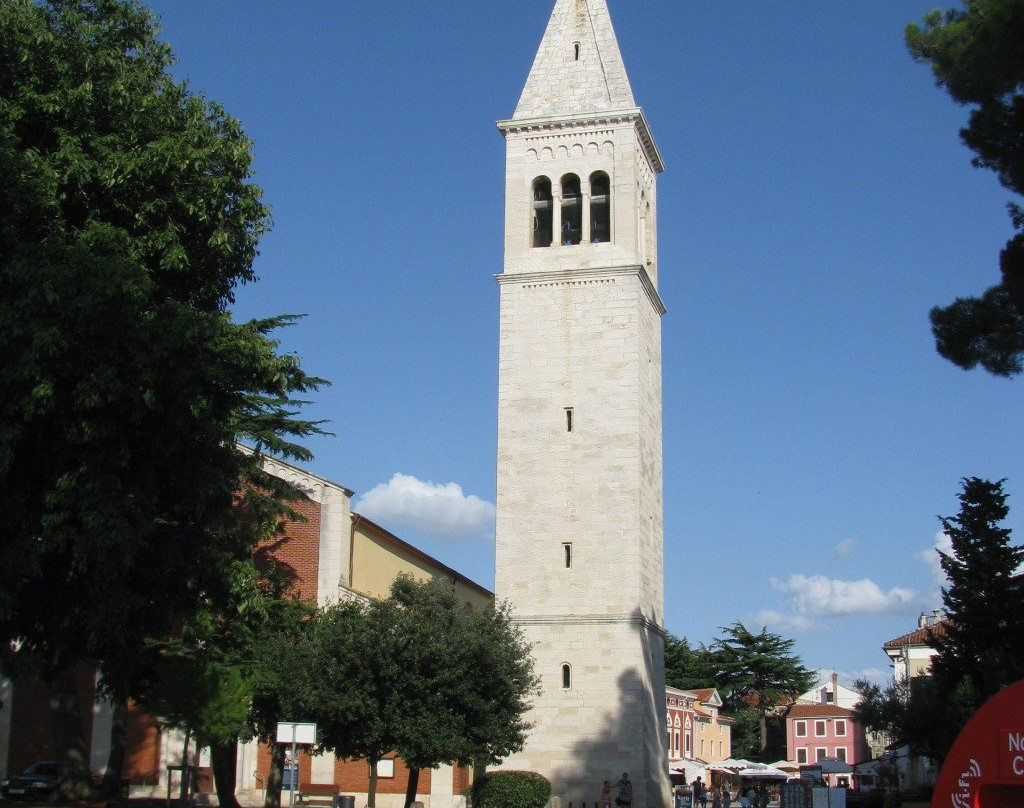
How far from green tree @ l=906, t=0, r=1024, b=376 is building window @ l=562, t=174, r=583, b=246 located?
18428 millimetres

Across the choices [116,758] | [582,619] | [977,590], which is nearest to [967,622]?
[977,590]

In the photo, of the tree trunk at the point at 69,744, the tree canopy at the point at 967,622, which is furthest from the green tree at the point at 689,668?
the tree trunk at the point at 69,744

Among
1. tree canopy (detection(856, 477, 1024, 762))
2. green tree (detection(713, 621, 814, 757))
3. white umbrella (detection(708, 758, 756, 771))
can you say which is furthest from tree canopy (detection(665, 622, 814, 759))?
tree canopy (detection(856, 477, 1024, 762))

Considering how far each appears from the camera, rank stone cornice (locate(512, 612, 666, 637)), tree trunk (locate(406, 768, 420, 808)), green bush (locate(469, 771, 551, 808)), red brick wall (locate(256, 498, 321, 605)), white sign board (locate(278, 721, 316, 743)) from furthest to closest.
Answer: red brick wall (locate(256, 498, 321, 605))
stone cornice (locate(512, 612, 666, 637))
green bush (locate(469, 771, 551, 808))
tree trunk (locate(406, 768, 420, 808))
white sign board (locate(278, 721, 316, 743))

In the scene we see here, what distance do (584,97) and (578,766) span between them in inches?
781

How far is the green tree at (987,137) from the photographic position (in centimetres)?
1892

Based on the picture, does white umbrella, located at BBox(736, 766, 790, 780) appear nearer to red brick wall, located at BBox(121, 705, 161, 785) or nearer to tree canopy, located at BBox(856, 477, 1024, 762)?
tree canopy, located at BBox(856, 477, 1024, 762)

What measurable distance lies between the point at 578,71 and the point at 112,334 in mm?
24721

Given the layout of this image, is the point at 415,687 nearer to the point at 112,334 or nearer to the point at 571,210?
the point at 112,334

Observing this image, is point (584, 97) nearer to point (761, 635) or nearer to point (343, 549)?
point (343, 549)

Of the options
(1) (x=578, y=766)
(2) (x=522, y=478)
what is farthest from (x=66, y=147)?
(1) (x=578, y=766)

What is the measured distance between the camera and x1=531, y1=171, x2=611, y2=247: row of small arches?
37969 millimetres

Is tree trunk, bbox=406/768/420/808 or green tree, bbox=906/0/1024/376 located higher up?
green tree, bbox=906/0/1024/376

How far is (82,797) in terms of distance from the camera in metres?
27.4
